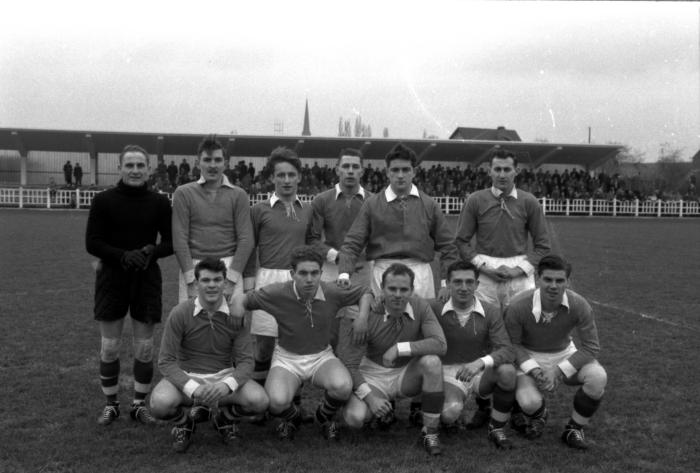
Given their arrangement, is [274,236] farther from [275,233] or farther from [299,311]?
[299,311]

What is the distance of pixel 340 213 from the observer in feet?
16.5

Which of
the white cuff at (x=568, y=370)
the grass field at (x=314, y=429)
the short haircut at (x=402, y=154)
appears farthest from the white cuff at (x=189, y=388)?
the white cuff at (x=568, y=370)

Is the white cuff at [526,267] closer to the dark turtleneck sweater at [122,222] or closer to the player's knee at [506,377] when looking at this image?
the player's knee at [506,377]

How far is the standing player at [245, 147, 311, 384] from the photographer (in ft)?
15.3

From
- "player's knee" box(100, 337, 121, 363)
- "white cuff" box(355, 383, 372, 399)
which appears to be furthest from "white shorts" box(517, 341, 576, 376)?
"player's knee" box(100, 337, 121, 363)

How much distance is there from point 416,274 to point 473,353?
0.70 meters

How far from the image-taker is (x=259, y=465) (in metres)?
3.66

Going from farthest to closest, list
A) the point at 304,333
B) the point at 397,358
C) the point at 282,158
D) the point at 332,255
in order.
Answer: the point at 332,255, the point at 282,158, the point at 304,333, the point at 397,358

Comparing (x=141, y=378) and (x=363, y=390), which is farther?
(x=141, y=378)

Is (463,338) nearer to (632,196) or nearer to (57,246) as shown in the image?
(57,246)

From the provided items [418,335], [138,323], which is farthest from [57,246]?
[418,335]

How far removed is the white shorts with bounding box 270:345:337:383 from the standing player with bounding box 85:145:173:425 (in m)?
0.88

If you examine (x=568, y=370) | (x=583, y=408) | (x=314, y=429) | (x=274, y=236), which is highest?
(x=274, y=236)

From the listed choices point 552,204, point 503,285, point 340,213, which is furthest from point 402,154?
point 552,204
